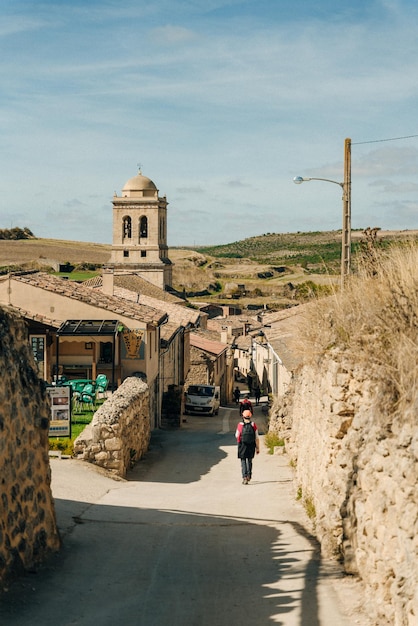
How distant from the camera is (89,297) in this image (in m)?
26.7

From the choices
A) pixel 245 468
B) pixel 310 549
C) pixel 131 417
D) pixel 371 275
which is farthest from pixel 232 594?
pixel 131 417

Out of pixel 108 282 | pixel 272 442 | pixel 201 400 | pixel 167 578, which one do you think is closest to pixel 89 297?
pixel 108 282

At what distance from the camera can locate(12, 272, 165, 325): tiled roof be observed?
84.7ft

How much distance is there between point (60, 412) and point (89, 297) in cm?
1023

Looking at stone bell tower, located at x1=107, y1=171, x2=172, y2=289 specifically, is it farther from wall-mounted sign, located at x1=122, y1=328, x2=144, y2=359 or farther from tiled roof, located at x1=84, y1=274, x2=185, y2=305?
wall-mounted sign, located at x1=122, y1=328, x2=144, y2=359

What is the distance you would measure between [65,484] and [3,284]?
13.2 meters

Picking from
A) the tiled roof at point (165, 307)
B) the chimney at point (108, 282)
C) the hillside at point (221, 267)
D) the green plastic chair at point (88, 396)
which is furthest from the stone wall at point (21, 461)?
the hillside at point (221, 267)

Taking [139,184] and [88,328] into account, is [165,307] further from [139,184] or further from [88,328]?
[139,184]

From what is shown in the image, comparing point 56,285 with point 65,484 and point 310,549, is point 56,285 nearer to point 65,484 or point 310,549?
point 65,484

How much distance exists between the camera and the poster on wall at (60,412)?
659 inches

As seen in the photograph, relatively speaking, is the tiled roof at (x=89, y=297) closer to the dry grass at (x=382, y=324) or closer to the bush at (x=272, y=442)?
the bush at (x=272, y=442)

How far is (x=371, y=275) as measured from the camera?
11.0m

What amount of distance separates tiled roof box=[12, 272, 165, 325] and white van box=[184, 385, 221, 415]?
769 centimetres

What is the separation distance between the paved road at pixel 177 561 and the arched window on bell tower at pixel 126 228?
77689 millimetres
